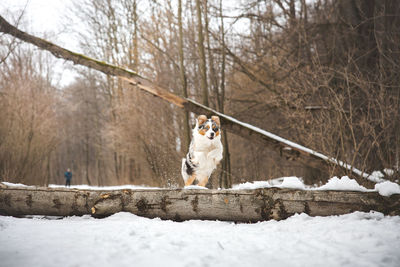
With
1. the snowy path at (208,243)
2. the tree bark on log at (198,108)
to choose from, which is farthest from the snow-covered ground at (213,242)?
the tree bark on log at (198,108)

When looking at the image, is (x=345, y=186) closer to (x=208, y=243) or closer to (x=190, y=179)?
(x=208, y=243)

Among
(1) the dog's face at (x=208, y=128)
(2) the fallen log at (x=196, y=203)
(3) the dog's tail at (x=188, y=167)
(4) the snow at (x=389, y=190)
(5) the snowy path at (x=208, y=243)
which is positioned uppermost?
(1) the dog's face at (x=208, y=128)

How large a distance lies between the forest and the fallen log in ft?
6.17

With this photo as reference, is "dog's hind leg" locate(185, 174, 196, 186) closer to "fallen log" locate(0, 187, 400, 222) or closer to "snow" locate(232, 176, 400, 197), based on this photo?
"fallen log" locate(0, 187, 400, 222)

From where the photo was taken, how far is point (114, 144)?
53.7 feet

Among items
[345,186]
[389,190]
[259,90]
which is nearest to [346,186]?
[345,186]

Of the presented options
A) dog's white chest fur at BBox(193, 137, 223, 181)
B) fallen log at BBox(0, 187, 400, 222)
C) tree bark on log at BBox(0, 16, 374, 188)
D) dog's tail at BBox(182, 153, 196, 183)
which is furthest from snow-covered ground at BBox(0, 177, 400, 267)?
tree bark on log at BBox(0, 16, 374, 188)

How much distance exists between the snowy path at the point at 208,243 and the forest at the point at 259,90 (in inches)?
96.2

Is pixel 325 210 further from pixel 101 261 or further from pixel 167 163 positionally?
pixel 167 163

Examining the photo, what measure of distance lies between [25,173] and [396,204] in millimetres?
8812

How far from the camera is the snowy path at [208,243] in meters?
1.96

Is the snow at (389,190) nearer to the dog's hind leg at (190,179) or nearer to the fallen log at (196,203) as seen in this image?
the fallen log at (196,203)

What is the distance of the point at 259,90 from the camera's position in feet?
31.0

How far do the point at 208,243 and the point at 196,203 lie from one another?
996mm
